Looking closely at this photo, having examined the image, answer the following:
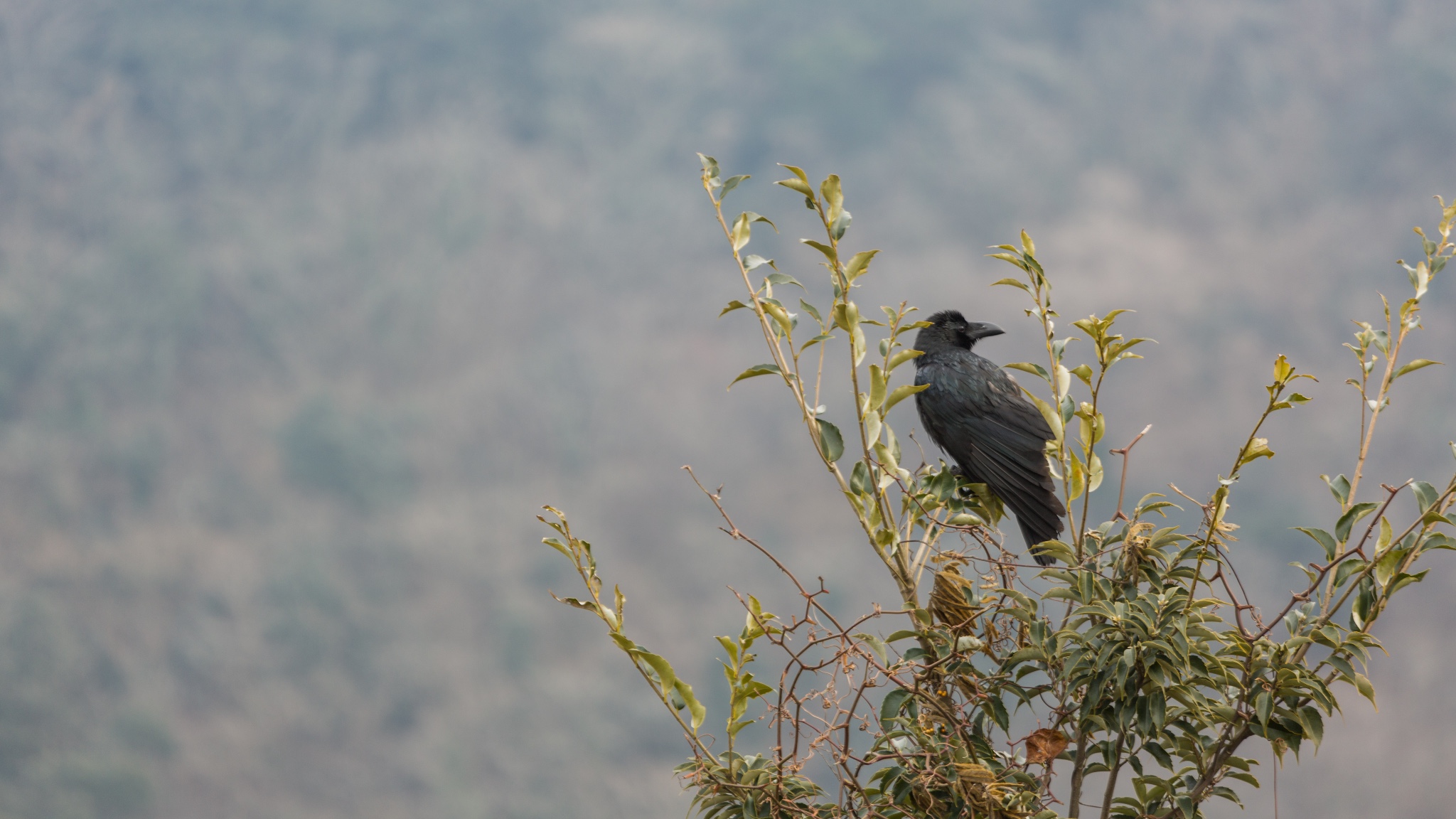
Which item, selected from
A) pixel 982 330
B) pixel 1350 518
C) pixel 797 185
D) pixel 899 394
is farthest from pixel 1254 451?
pixel 982 330

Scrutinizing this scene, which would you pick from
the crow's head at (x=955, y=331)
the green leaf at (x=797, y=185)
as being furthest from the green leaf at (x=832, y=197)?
the crow's head at (x=955, y=331)

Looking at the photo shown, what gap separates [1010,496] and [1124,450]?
1.16 m

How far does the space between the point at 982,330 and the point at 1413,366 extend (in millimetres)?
2058

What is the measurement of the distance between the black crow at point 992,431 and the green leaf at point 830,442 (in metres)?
1.20

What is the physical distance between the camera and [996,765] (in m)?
2.61

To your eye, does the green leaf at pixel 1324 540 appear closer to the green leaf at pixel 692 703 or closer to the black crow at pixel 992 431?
the black crow at pixel 992 431

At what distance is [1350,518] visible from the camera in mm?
2357

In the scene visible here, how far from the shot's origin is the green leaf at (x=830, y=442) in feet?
7.96

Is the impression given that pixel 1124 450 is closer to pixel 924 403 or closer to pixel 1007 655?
pixel 1007 655

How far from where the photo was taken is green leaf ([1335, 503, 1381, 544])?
92.3 inches

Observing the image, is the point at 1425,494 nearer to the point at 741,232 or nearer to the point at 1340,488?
the point at 1340,488

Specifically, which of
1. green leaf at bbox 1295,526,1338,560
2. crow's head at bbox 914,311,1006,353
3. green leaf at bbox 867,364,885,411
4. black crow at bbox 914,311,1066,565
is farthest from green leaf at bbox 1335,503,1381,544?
crow's head at bbox 914,311,1006,353

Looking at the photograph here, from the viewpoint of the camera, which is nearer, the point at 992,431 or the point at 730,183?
the point at 730,183

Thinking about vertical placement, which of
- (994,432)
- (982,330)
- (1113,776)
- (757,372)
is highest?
(982,330)
